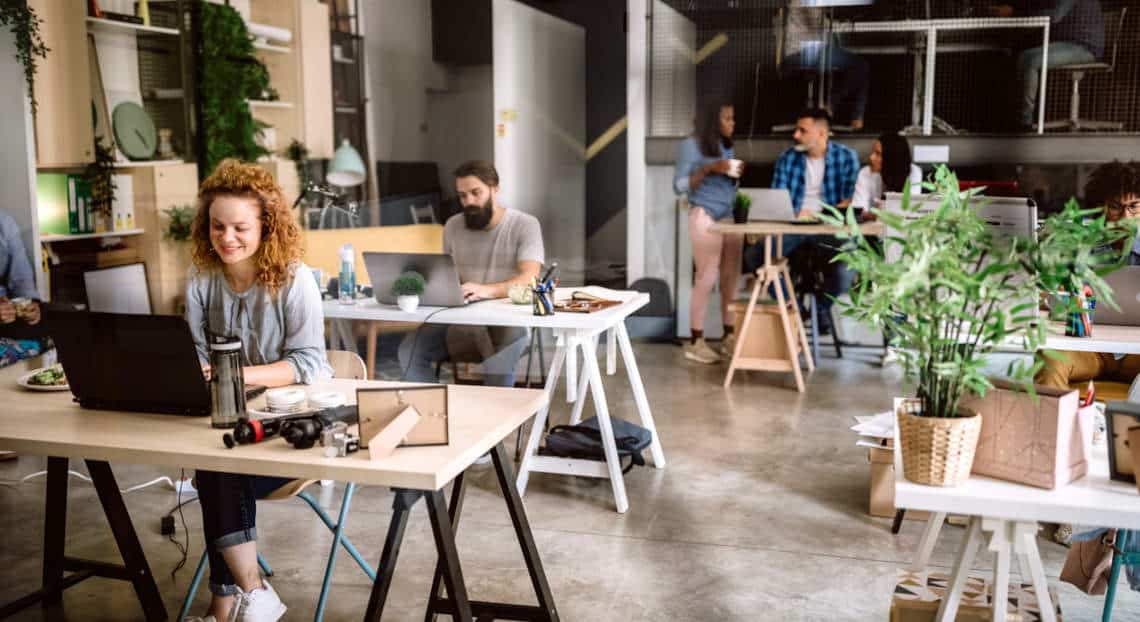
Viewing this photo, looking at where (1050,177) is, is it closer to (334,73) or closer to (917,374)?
(334,73)

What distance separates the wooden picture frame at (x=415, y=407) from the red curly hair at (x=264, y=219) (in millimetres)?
954

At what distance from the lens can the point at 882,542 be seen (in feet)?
12.3

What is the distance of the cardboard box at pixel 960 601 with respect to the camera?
2342 millimetres

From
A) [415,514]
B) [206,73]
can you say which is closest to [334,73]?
[206,73]

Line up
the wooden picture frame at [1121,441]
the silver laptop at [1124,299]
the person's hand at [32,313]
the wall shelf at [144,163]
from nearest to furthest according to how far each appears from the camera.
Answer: the wooden picture frame at [1121,441] → the silver laptop at [1124,299] → the person's hand at [32,313] → the wall shelf at [144,163]

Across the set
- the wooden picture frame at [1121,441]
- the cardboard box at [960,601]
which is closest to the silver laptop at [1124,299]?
the cardboard box at [960,601]

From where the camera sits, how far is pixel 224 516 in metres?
2.71

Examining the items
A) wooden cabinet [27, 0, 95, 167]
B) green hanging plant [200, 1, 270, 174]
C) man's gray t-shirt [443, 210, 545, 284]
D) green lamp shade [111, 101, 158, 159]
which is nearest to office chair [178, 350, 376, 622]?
man's gray t-shirt [443, 210, 545, 284]

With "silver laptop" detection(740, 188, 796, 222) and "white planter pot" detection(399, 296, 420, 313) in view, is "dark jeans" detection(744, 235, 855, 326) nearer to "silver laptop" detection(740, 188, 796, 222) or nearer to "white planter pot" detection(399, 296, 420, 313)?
"silver laptop" detection(740, 188, 796, 222)

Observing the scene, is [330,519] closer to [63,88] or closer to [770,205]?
[63,88]

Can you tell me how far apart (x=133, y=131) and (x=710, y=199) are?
12.4 ft

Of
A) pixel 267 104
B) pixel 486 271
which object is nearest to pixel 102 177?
pixel 267 104

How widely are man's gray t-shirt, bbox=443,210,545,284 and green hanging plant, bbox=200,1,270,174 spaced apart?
2.41 metres

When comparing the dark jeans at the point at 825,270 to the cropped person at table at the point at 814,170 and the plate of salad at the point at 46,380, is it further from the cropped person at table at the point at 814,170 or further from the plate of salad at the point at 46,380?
the plate of salad at the point at 46,380
